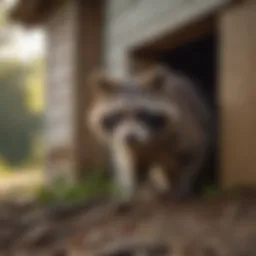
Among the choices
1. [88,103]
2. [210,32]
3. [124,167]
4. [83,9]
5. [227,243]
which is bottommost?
[227,243]

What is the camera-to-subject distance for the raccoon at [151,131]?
3.87m

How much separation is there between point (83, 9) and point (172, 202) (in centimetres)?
262

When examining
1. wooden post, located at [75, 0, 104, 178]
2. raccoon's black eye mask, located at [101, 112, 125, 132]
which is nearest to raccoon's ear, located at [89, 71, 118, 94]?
raccoon's black eye mask, located at [101, 112, 125, 132]

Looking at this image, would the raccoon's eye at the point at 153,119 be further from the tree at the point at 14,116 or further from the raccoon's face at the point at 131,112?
the tree at the point at 14,116

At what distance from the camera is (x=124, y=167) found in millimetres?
4301

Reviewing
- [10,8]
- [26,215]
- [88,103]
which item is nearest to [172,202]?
[26,215]

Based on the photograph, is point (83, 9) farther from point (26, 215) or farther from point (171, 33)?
point (26, 215)

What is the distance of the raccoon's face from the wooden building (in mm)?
408

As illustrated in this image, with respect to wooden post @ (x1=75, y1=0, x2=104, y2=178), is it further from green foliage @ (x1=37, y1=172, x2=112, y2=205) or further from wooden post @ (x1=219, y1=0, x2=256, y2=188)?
wooden post @ (x1=219, y1=0, x2=256, y2=188)

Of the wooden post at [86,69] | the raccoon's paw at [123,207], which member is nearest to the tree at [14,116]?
the wooden post at [86,69]

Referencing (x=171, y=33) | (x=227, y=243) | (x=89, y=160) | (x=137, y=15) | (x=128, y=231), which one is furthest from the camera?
(x=89, y=160)

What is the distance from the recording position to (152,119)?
3896 mm

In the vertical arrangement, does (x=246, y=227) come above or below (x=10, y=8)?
below

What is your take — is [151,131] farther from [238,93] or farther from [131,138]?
[238,93]
